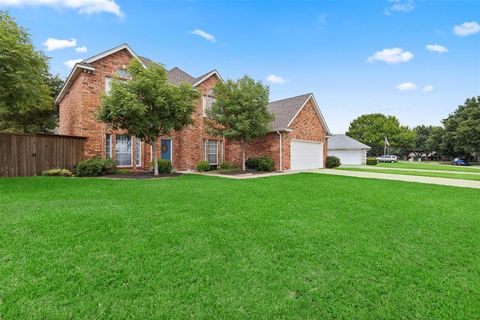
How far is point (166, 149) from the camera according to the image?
16594 mm

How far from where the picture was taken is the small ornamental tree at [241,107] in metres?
14.9

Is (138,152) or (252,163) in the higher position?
(138,152)

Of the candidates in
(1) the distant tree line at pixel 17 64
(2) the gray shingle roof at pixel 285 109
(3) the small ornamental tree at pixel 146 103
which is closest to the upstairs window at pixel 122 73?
(3) the small ornamental tree at pixel 146 103

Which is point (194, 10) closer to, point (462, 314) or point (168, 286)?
point (168, 286)

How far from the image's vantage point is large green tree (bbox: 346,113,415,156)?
5478 cm

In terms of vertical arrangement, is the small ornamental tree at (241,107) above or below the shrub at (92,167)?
above

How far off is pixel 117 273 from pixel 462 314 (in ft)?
12.1

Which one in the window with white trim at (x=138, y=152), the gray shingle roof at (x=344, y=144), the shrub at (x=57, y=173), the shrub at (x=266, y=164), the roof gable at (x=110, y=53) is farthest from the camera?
the gray shingle roof at (x=344, y=144)

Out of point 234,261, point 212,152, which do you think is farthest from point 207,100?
point 234,261

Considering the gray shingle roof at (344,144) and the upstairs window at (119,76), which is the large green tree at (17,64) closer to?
the upstairs window at (119,76)

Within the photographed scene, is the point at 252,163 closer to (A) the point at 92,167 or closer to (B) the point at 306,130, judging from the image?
(B) the point at 306,130

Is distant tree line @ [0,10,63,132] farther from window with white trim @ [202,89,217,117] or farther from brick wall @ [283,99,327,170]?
brick wall @ [283,99,327,170]

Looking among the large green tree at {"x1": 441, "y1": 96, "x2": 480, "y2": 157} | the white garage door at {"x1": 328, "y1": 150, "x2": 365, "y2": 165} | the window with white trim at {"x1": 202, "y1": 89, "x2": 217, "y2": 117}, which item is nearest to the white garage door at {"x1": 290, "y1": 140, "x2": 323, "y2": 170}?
the window with white trim at {"x1": 202, "y1": 89, "x2": 217, "y2": 117}

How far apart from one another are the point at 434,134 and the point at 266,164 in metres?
50.2
